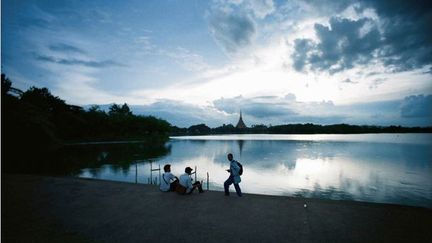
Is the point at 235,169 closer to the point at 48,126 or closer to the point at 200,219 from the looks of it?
the point at 200,219

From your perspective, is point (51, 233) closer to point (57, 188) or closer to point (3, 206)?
point (3, 206)

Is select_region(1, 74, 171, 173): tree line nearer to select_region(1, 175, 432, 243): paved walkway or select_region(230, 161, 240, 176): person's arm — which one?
select_region(1, 175, 432, 243): paved walkway

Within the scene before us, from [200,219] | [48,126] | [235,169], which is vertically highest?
[48,126]

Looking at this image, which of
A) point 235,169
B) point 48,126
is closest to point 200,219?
point 235,169

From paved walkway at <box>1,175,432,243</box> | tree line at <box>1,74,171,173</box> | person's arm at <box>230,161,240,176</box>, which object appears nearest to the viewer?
paved walkway at <box>1,175,432,243</box>

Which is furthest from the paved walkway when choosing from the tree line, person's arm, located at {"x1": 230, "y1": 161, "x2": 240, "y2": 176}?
the tree line

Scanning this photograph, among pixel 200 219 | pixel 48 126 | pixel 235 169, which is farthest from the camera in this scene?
pixel 48 126

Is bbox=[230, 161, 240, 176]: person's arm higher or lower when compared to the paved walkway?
higher

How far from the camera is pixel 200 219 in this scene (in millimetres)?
7094

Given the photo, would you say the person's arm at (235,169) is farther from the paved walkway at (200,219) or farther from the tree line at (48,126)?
the tree line at (48,126)

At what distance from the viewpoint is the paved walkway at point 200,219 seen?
5992 mm

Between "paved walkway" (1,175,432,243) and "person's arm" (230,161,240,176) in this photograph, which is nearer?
"paved walkway" (1,175,432,243)

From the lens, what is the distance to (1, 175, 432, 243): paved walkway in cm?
599

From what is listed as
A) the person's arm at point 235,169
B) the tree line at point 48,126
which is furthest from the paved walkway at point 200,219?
the tree line at point 48,126
